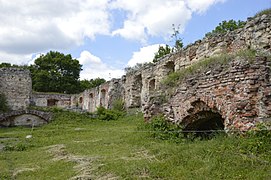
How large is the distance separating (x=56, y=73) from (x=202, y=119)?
32662 mm

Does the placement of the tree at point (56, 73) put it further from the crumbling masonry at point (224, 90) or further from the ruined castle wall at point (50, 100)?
the crumbling masonry at point (224, 90)

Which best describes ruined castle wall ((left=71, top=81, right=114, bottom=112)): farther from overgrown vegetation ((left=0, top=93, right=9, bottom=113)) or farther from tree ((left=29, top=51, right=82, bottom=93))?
tree ((left=29, top=51, right=82, bottom=93))

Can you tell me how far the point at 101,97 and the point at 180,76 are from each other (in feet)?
52.7

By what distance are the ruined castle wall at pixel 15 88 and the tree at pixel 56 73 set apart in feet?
63.8

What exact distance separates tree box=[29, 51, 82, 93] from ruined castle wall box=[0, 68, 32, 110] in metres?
19.4

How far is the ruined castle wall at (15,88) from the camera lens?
17906mm

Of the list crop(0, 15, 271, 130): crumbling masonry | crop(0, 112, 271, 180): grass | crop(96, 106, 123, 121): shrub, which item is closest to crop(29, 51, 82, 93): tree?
crop(96, 106, 123, 121): shrub

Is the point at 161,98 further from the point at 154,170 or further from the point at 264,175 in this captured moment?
the point at 264,175

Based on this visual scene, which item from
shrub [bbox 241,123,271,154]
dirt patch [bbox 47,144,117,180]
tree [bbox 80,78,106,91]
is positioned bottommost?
dirt patch [bbox 47,144,117,180]

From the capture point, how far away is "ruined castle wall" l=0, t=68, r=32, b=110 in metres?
17.9

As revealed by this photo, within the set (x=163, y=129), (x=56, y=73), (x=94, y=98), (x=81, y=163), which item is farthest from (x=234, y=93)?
Result: (x=56, y=73)

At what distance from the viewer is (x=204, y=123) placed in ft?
28.2

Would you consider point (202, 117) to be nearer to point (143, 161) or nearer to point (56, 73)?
point (143, 161)

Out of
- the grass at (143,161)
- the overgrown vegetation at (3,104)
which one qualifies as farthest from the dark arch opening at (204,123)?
the overgrown vegetation at (3,104)
